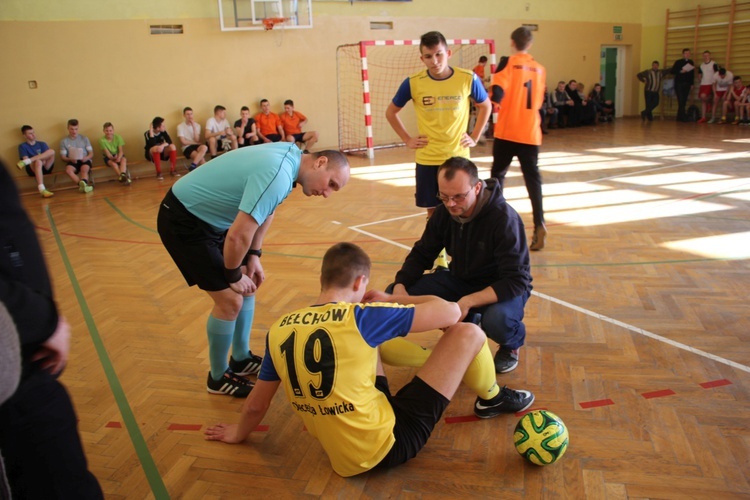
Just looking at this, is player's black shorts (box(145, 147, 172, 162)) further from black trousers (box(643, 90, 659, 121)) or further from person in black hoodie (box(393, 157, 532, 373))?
black trousers (box(643, 90, 659, 121))

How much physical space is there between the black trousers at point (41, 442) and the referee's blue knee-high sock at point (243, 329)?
1.76m

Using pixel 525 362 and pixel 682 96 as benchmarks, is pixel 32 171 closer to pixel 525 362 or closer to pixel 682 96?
pixel 525 362

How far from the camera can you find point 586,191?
329 inches

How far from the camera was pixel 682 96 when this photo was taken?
17.1 metres

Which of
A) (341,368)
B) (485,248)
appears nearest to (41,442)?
(341,368)

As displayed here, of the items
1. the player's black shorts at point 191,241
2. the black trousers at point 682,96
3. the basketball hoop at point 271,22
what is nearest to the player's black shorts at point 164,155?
the basketball hoop at point 271,22

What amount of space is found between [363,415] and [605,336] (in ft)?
6.78

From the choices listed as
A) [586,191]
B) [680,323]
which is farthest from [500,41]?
[680,323]

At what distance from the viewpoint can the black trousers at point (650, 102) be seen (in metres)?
17.9

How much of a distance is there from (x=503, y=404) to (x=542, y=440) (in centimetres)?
45

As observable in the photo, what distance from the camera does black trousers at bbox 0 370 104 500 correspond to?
147 centimetres

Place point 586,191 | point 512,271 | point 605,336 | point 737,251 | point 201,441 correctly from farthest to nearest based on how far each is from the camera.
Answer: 1. point 586,191
2. point 737,251
3. point 605,336
4. point 512,271
5. point 201,441

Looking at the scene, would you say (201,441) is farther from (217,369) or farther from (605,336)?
(605,336)

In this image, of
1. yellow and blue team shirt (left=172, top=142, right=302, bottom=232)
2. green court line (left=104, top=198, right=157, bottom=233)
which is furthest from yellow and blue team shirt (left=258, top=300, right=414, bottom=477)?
green court line (left=104, top=198, right=157, bottom=233)
